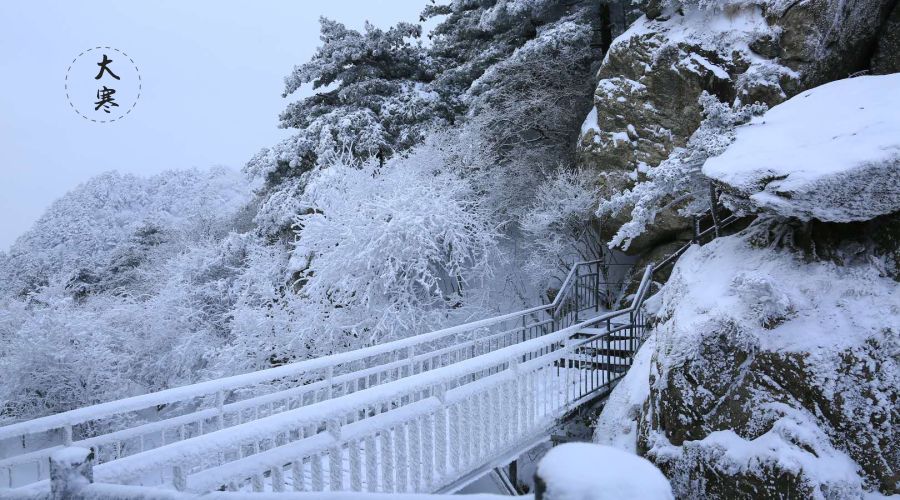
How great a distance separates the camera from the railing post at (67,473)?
5.87 ft

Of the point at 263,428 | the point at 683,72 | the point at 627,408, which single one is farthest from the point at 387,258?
the point at 263,428

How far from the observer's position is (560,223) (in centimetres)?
1315

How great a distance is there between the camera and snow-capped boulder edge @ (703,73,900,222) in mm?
5172

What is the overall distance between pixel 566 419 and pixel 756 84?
770 centimetres

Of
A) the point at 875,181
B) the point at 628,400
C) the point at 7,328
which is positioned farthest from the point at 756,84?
the point at 7,328

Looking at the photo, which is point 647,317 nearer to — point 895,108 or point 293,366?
point 895,108

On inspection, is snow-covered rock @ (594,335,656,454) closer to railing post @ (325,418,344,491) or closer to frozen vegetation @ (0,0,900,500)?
frozen vegetation @ (0,0,900,500)

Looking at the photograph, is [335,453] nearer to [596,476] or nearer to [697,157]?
[596,476]

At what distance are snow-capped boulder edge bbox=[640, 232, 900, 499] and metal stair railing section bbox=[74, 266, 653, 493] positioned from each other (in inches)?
54.4

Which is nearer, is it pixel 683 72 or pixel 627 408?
pixel 627 408

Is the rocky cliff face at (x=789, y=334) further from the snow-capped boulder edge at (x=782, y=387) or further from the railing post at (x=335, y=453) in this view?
the railing post at (x=335, y=453)

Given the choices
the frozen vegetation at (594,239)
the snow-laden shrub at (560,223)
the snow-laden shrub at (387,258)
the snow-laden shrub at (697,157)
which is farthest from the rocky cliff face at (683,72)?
the snow-laden shrub at (387,258)

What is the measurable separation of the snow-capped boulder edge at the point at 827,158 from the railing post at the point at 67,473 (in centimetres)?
602

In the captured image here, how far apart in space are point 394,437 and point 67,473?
2.54m
